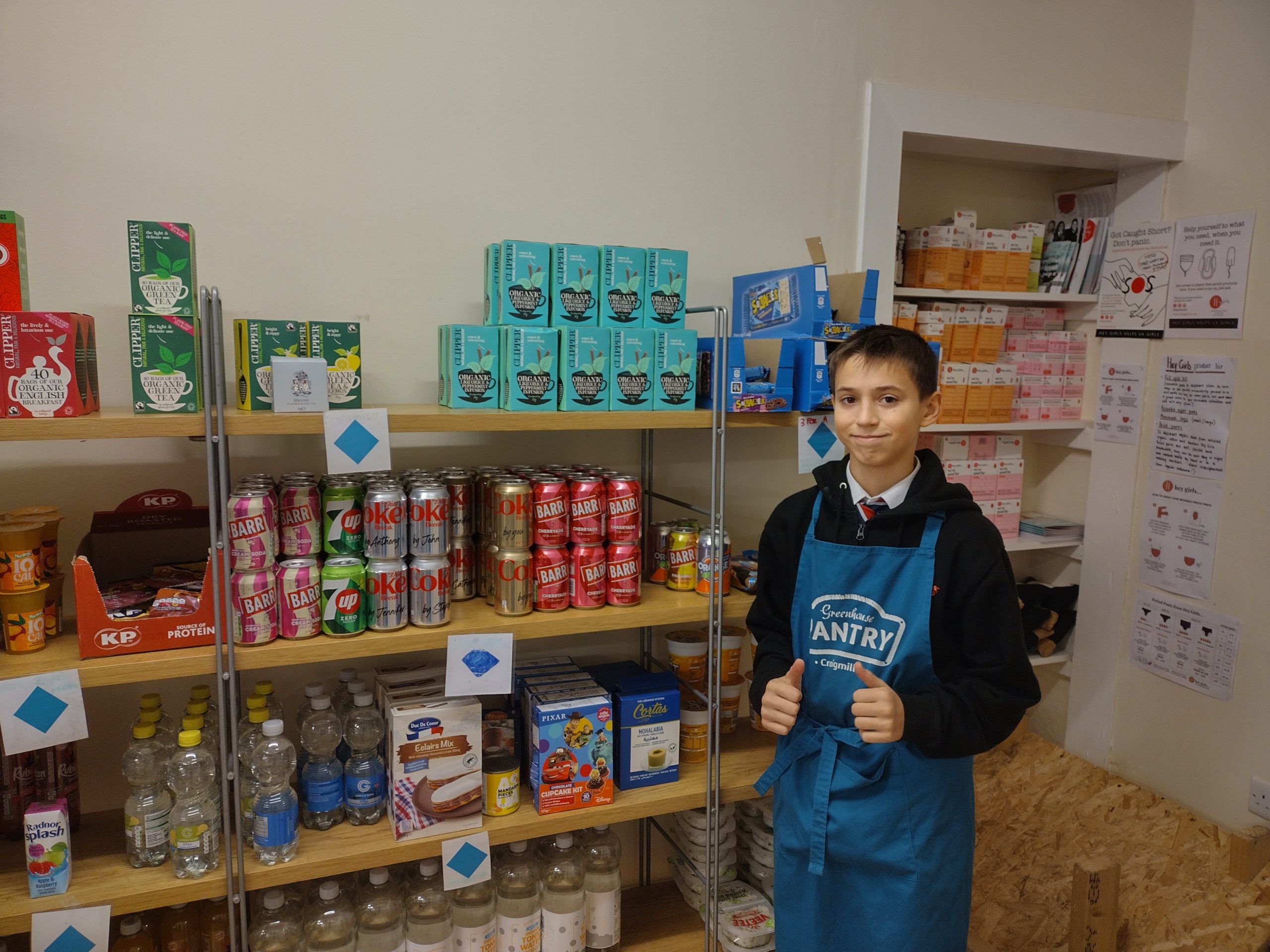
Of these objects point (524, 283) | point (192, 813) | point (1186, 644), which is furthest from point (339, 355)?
point (1186, 644)

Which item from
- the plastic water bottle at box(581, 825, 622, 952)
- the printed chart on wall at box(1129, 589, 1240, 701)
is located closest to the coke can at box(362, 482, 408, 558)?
the plastic water bottle at box(581, 825, 622, 952)

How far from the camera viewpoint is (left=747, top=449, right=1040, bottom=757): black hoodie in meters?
1.69

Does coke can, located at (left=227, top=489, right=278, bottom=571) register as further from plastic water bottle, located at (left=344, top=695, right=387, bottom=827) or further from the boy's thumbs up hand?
the boy's thumbs up hand

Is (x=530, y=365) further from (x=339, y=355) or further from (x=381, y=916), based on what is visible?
(x=381, y=916)

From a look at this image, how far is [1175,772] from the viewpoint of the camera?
10.3 feet

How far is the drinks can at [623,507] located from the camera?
2072mm

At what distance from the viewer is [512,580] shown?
198 cm

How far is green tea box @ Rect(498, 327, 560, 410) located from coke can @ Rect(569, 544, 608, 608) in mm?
344

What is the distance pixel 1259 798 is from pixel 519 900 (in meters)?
2.37

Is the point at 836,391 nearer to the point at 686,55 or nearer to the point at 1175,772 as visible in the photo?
the point at 686,55

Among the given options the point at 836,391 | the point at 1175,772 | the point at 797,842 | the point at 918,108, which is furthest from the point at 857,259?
the point at 1175,772

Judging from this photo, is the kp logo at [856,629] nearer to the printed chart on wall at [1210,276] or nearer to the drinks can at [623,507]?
the drinks can at [623,507]

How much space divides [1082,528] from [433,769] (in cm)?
265

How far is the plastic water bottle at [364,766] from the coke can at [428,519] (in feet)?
1.30
